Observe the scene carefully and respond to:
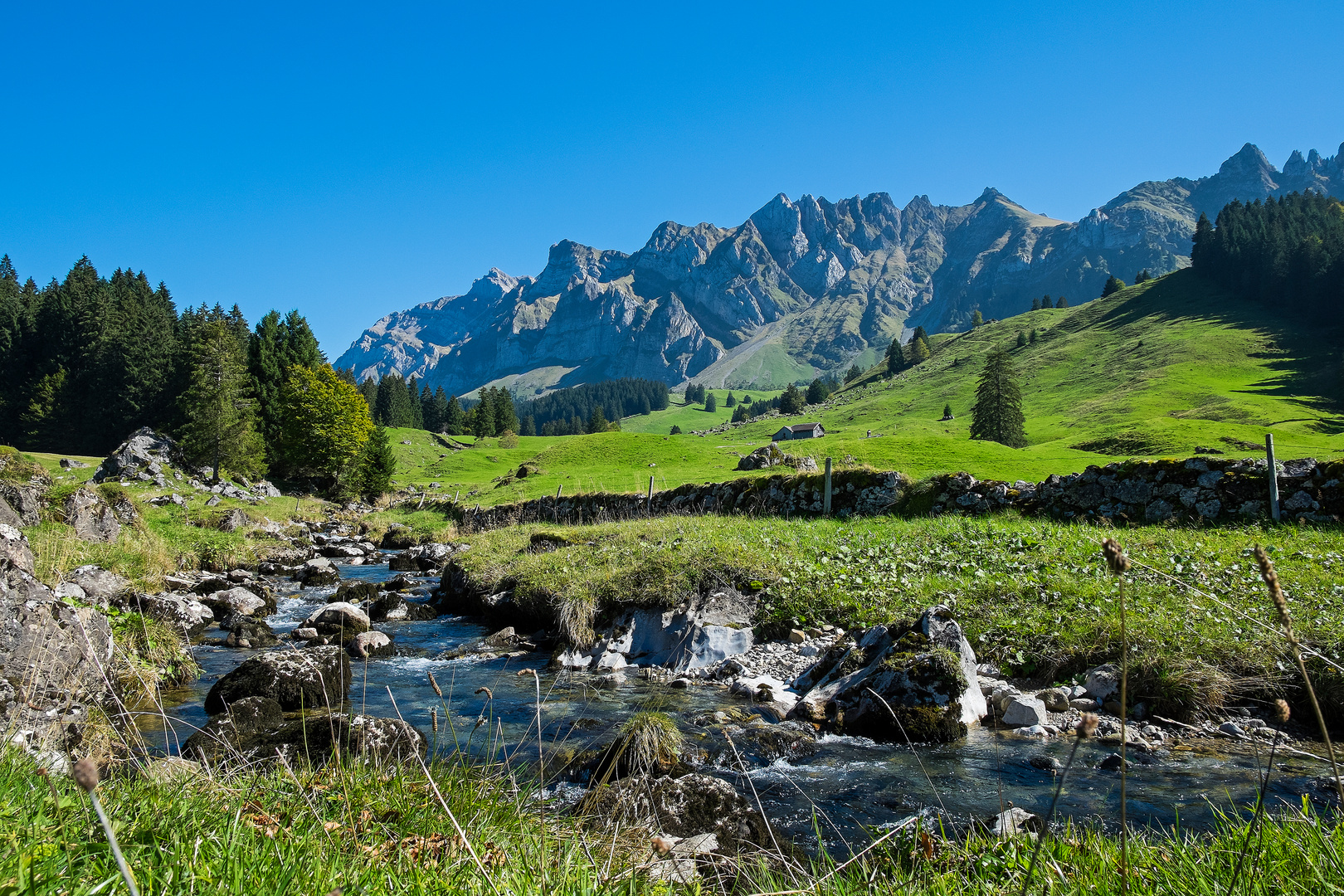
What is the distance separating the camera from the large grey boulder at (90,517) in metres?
17.8

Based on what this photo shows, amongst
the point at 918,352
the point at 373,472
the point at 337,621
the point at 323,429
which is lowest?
the point at 337,621

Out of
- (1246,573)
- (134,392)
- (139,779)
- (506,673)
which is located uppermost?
(134,392)

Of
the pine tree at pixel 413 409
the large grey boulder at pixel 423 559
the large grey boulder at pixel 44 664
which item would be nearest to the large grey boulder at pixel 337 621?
the large grey boulder at pixel 44 664

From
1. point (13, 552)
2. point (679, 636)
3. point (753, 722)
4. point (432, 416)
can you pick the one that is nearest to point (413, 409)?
point (432, 416)

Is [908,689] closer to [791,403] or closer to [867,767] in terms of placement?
[867,767]

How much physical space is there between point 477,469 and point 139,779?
73.1 meters

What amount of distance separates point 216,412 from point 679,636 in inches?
1888

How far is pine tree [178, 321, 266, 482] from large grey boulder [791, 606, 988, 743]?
49.3 m

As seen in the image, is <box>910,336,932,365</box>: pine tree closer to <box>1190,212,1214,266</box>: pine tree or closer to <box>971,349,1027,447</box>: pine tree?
<box>1190,212,1214,266</box>: pine tree

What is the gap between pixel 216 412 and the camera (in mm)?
47188

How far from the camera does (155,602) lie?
14.1 metres

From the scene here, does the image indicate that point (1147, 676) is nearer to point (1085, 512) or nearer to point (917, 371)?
point (1085, 512)

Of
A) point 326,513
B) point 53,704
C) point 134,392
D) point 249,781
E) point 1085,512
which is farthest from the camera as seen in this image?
point 134,392

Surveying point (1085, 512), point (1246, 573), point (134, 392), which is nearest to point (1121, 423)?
point (1085, 512)
